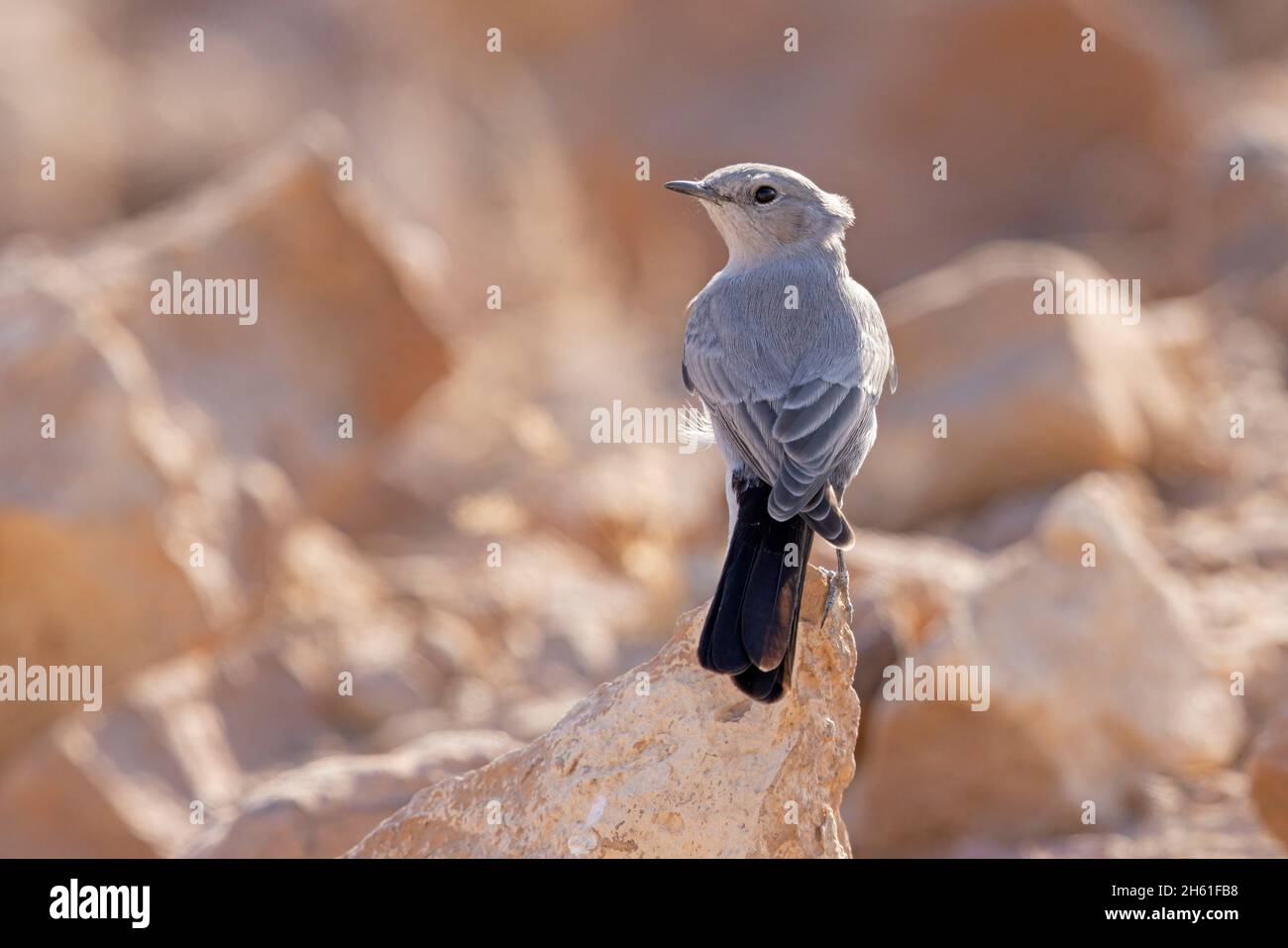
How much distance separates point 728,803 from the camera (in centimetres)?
537

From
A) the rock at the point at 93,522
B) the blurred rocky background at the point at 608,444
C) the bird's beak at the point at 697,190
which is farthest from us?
the rock at the point at 93,522

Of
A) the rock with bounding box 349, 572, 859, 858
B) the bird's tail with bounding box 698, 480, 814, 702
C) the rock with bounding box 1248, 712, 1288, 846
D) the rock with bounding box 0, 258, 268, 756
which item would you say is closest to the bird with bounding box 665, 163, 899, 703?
the bird's tail with bounding box 698, 480, 814, 702

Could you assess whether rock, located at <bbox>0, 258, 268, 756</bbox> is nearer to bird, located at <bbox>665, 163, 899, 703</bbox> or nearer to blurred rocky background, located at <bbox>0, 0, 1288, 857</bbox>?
blurred rocky background, located at <bbox>0, 0, 1288, 857</bbox>

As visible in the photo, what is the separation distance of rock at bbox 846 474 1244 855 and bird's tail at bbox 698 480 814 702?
2587 mm

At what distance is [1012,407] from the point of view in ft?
35.2

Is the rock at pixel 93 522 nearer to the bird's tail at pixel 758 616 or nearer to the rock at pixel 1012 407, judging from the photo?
the rock at pixel 1012 407

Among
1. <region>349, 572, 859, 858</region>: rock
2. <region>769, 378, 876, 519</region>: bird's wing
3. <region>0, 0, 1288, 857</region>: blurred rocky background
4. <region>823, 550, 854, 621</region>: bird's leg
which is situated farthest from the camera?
<region>0, 0, 1288, 857</region>: blurred rocky background

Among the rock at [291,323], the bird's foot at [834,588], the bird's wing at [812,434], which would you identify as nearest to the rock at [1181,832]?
the bird's foot at [834,588]

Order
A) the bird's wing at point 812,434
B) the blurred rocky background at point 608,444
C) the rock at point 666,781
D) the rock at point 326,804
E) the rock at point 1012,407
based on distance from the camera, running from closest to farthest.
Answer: the rock at point 666,781 → the bird's wing at point 812,434 → the rock at point 326,804 → the blurred rocky background at point 608,444 → the rock at point 1012,407

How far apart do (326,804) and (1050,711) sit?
135 inches

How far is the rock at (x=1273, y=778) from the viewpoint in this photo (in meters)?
7.08

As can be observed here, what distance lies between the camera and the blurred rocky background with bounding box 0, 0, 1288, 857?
8016 mm

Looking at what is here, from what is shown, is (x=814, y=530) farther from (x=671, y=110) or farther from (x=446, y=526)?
(x=671, y=110)

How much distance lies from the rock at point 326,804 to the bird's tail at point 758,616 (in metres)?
1.99
